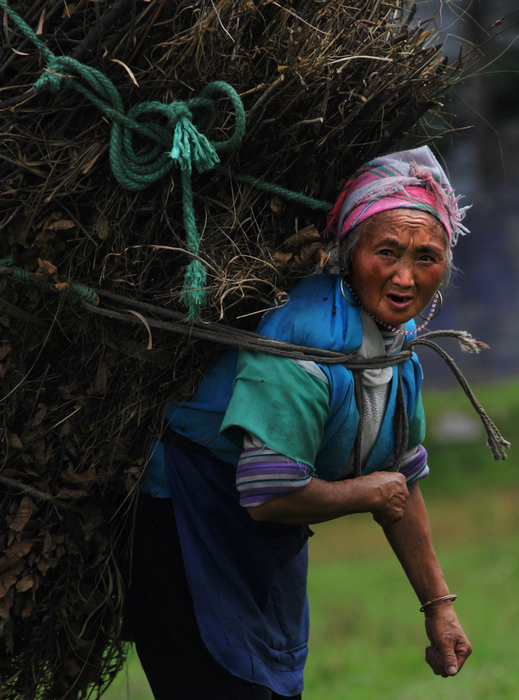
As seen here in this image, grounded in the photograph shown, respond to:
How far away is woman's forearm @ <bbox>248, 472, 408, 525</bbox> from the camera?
159 centimetres

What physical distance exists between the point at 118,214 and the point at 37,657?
3.12 ft

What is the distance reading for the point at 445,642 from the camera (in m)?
1.90

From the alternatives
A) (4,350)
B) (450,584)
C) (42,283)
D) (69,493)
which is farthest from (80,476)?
(450,584)

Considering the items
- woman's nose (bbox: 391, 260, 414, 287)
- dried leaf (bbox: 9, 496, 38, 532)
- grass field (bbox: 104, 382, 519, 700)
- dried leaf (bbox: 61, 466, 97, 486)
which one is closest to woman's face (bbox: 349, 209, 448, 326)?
woman's nose (bbox: 391, 260, 414, 287)

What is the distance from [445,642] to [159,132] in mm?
1255

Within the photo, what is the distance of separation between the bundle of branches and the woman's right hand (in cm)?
41

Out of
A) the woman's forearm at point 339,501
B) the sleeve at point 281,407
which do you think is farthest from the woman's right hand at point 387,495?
the sleeve at point 281,407

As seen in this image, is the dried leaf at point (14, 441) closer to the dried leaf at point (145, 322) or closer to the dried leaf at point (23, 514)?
the dried leaf at point (23, 514)

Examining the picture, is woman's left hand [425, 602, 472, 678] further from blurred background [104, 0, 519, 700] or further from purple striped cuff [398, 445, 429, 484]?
blurred background [104, 0, 519, 700]

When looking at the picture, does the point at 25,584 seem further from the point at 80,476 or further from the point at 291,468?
the point at 291,468

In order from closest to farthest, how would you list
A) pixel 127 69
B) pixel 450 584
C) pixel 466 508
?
pixel 127 69 < pixel 450 584 < pixel 466 508

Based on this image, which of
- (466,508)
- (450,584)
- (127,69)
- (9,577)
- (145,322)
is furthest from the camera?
(466,508)

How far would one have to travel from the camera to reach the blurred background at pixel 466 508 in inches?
154

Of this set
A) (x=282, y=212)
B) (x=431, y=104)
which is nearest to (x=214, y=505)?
(x=282, y=212)
